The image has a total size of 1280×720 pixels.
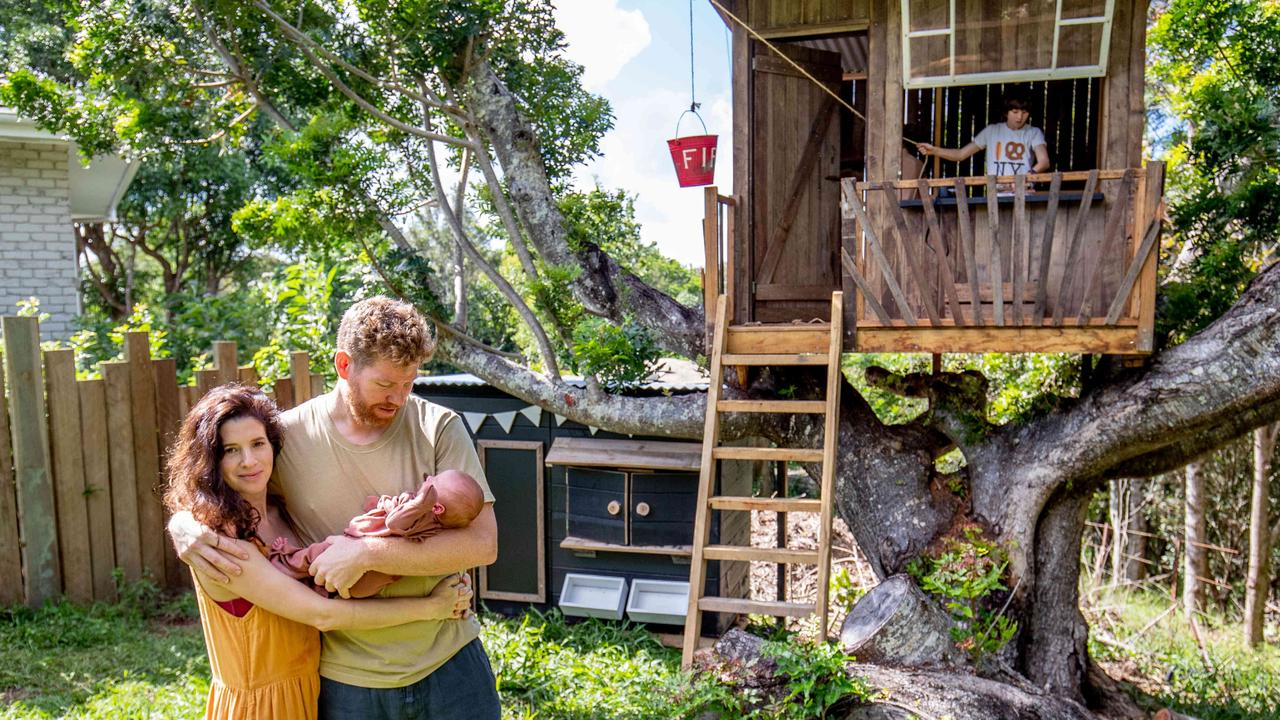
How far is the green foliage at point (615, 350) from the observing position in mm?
6465

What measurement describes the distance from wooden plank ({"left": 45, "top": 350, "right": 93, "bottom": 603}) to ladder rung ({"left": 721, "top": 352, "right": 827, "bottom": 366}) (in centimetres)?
436

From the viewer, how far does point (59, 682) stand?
5418 millimetres

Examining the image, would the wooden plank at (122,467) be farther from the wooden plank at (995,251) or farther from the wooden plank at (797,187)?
the wooden plank at (995,251)

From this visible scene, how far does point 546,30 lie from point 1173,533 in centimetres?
842

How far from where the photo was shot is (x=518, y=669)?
6.09m

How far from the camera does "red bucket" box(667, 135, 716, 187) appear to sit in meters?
6.04

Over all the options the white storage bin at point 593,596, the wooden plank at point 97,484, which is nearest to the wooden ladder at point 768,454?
the white storage bin at point 593,596

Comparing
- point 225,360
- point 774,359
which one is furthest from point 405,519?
point 225,360

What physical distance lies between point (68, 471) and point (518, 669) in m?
3.33

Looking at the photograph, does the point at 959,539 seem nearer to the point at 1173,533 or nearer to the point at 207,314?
the point at 1173,533

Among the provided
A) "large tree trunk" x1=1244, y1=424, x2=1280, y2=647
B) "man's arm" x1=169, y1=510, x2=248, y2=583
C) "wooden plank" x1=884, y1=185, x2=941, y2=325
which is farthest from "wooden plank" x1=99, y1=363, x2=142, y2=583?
"large tree trunk" x1=1244, y1=424, x2=1280, y2=647

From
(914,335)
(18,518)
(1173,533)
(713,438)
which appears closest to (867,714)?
(713,438)

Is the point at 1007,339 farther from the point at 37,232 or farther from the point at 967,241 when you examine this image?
the point at 37,232

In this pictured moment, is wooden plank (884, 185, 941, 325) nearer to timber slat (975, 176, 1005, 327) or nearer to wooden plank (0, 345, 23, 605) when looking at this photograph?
timber slat (975, 176, 1005, 327)
